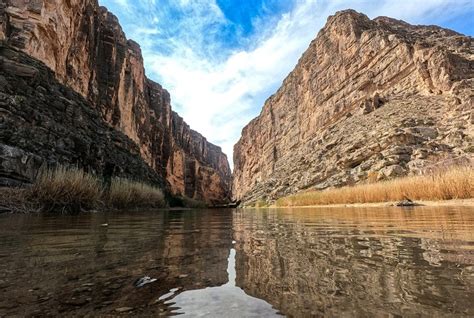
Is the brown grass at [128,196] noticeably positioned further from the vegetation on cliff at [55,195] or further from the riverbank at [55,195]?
the vegetation on cliff at [55,195]

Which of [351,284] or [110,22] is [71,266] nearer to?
[351,284]

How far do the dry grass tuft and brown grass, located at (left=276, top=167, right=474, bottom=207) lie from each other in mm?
9858

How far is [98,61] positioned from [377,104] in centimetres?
2603

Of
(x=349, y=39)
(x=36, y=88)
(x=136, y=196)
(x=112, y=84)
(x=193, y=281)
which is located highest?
(x=349, y=39)

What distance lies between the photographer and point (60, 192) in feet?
24.8

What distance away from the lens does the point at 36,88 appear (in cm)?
1227

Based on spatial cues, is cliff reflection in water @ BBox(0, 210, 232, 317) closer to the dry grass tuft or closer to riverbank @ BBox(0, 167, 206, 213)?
riverbank @ BBox(0, 167, 206, 213)

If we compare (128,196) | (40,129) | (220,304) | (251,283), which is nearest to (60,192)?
(40,129)

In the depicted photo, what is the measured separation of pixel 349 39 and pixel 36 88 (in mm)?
30512

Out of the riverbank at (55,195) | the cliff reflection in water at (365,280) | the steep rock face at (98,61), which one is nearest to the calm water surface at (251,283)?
the cliff reflection in water at (365,280)

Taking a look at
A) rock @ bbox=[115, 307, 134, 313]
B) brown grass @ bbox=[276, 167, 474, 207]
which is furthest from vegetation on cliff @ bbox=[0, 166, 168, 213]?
brown grass @ bbox=[276, 167, 474, 207]

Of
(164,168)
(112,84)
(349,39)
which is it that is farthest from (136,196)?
(164,168)

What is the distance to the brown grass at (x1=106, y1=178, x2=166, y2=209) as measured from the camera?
36.3ft

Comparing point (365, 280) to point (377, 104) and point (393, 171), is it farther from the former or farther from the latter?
point (377, 104)
